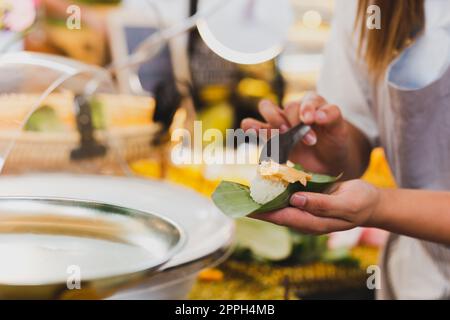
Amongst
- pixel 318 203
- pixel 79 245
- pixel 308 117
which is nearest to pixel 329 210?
pixel 318 203

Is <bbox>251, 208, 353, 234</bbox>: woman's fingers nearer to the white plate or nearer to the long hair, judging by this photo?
the white plate

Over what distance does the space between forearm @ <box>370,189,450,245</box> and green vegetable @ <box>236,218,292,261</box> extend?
0.74ft

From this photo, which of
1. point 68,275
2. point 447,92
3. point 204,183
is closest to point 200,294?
point 204,183

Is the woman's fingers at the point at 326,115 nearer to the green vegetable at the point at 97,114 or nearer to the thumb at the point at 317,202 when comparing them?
the thumb at the point at 317,202

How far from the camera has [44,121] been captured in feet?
2.35

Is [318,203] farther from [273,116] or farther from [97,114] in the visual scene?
[97,114]

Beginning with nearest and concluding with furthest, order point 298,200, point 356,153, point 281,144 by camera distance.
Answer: point 298,200 → point 281,144 → point 356,153

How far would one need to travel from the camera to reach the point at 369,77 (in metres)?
0.77

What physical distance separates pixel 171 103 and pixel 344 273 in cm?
35

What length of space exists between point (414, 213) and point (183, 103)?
0.36 m

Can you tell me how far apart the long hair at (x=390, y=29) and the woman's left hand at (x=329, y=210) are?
8.2 inches

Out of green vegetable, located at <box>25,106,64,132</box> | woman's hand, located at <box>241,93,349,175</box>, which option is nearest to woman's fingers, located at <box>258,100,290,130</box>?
woman's hand, located at <box>241,93,349,175</box>

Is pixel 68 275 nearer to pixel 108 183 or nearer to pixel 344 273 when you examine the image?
pixel 108 183

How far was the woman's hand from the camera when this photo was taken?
67cm
